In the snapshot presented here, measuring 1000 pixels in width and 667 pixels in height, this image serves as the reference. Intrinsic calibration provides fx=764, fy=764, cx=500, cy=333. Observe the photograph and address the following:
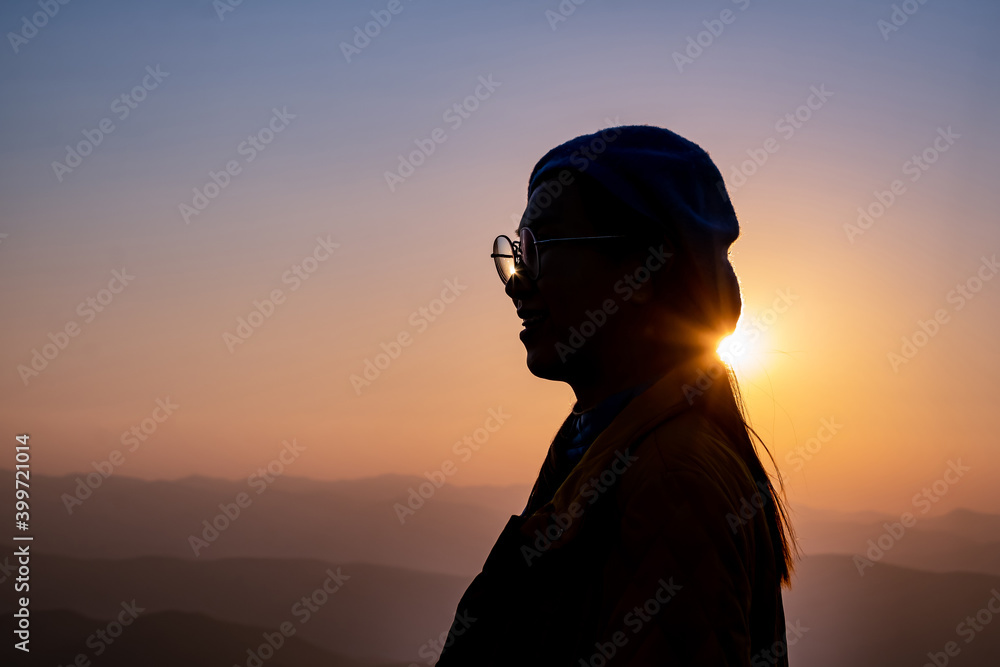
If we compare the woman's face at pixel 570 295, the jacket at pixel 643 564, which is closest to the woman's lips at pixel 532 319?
the woman's face at pixel 570 295

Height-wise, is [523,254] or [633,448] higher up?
[523,254]

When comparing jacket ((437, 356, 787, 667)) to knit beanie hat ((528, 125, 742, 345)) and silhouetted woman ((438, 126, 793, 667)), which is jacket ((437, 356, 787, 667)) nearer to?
silhouetted woman ((438, 126, 793, 667))

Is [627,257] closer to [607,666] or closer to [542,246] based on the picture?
[542,246]

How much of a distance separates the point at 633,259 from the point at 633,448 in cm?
62

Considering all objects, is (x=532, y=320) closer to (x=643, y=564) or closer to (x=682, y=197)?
(x=682, y=197)

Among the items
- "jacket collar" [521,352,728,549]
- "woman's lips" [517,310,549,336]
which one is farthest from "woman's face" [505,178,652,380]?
"jacket collar" [521,352,728,549]

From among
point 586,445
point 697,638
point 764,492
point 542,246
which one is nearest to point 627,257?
point 542,246

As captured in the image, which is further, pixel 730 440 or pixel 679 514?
pixel 730 440

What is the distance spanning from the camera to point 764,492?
85.2 inches

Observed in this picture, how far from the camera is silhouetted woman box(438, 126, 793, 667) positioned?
1.64 metres

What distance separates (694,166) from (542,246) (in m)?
0.51

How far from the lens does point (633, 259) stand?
2.28 meters

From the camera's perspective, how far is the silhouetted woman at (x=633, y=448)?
164cm

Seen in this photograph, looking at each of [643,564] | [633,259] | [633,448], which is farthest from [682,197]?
[643,564]
